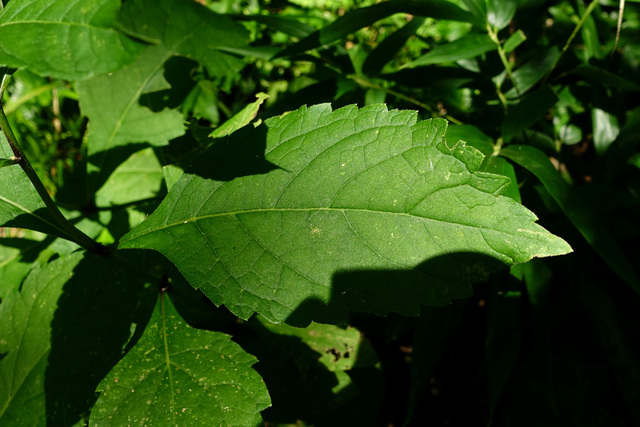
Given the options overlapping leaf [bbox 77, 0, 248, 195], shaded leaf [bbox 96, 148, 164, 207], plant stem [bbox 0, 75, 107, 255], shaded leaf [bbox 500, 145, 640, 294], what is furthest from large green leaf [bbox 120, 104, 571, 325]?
shaded leaf [bbox 96, 148, 164, 207]

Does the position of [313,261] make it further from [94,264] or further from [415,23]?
[415,23]

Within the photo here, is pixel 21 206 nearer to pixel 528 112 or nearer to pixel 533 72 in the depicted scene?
pixel 528 112

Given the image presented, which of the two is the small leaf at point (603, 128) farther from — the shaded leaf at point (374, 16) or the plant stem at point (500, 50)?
the shaded leaf at point (374, 16)

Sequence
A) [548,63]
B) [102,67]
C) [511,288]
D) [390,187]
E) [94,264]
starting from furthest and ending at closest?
[548,63] → [511,288] → [94,264] → [102,67] → [390,187]

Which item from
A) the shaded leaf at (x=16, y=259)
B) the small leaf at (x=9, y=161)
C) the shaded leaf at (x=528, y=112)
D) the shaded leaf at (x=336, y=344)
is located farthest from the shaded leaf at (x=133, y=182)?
the shaded leaf at (x=528, y=112)

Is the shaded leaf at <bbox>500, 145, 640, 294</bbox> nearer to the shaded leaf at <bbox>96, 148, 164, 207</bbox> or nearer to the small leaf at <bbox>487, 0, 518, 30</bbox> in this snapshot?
the small leaf at <bbox>487, 0, 518, 30</bbox>

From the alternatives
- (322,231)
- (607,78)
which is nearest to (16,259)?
(322,231)

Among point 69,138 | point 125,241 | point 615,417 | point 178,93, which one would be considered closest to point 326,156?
point 125,241
